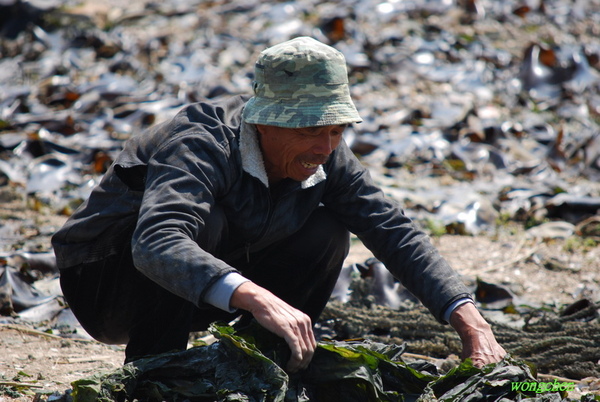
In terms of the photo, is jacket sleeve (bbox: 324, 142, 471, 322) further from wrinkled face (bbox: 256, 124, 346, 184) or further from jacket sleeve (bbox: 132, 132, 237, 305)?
jacket sleeve (bbox: 132, 132, 237, 305)

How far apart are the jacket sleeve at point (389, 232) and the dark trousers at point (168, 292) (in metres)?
0.09

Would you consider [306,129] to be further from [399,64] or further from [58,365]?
[399,64]

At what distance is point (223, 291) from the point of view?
182 cm

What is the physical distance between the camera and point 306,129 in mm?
2139

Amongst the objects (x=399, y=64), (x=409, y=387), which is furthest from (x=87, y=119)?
(x=409, y=387)

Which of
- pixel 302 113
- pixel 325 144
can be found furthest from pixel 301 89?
pixel 325 144

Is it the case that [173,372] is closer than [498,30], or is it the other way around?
[173,372]

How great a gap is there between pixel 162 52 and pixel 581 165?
4.37 metres

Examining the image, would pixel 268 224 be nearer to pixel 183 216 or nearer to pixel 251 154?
pixel 251 154

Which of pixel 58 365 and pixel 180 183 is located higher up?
pixel 180 183

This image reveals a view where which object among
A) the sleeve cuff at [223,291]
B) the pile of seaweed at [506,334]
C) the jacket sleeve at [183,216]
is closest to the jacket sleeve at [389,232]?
the jacket sleeve at [183,216]

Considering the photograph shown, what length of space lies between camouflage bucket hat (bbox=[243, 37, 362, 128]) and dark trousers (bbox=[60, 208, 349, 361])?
1.54ft

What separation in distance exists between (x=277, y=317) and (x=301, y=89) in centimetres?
67
